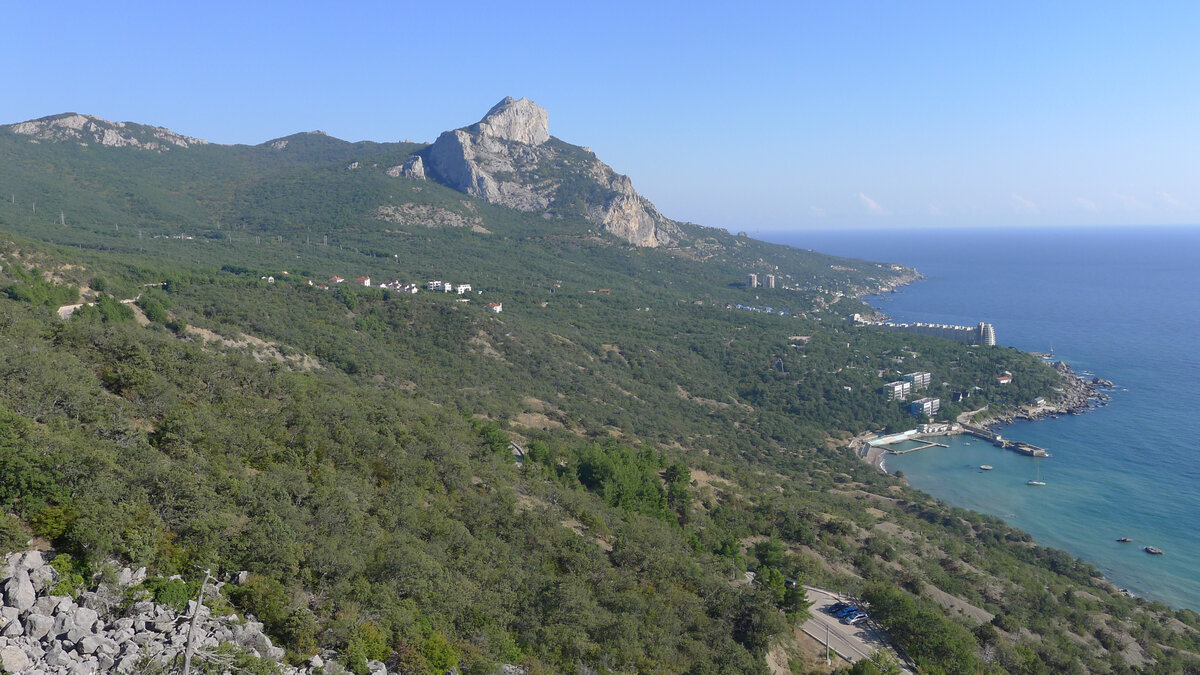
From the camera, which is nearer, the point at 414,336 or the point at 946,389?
the point at 414,336

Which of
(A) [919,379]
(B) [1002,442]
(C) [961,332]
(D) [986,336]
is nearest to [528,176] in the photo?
(C) [961,332]

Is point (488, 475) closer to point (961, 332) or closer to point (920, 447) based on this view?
point (920, 447)

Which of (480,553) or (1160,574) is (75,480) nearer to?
(480,553)

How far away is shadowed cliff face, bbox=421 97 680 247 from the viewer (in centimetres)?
13612

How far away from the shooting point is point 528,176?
5615 inches

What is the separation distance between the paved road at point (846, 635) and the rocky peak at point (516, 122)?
134 meters

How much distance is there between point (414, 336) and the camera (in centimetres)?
5200

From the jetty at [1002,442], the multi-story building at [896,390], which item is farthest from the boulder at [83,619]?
the multi-story building at [896,390]

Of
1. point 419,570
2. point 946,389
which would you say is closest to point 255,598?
point 419,570

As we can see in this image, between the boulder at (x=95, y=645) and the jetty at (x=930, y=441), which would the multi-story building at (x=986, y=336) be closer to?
the jetty at (x=930, y=441)

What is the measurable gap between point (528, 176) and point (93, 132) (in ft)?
259

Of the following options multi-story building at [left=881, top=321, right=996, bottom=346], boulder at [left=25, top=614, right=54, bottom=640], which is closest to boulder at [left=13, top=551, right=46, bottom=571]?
boulder at [left=25, top=614, right=54, bottom=640]

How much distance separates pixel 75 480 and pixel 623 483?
20.1 m

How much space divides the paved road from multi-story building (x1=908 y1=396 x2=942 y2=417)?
49.6 metres
